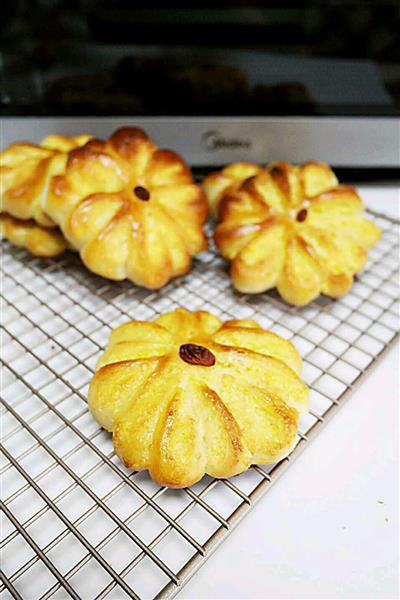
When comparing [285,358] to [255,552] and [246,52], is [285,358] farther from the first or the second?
[246,52]

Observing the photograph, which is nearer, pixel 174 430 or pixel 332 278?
pixel 174 430

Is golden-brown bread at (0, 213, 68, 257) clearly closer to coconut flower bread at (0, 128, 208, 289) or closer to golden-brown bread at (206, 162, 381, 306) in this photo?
coconut flower bread at (0, 128, 208, 289)

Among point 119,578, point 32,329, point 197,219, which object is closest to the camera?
point 119,578

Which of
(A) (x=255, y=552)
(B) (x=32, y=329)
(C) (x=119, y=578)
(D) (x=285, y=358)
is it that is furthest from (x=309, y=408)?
(B) (x=32, y=329)

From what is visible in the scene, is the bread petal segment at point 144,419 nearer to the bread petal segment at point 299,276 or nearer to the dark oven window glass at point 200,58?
the bread petal segment at point 299,276

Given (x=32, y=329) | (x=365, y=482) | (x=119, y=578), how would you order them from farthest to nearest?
(x=32, y=329)
(x=365, y=482)
(x=119, y=578)

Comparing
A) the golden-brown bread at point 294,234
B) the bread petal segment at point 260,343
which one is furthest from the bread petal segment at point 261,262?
the bread petal segment at point 260,343
